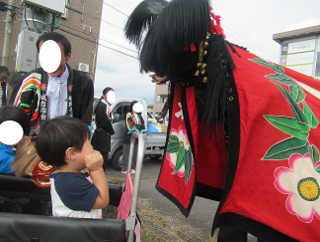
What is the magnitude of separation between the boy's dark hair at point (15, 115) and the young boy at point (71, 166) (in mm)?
594

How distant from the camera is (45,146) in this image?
1133 mm

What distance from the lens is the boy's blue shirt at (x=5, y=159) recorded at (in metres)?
1.60

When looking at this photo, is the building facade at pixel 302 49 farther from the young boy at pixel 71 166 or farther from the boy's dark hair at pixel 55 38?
the young boy at pixel 71 166

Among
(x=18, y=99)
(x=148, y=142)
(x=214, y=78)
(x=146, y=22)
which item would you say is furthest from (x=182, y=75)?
(x=148, y=142)

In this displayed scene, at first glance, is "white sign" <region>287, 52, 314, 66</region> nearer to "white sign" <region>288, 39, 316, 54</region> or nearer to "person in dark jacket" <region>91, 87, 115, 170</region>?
"white sign" <region>288, 39, 316, 54</region>

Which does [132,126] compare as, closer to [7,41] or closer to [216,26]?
[7,41]

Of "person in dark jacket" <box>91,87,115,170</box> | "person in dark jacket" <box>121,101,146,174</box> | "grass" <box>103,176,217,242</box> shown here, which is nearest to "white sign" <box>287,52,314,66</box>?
"person in dark jacket" <box>121,101,146,174</box>

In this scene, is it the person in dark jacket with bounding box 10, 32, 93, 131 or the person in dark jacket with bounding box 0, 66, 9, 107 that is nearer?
the person in dark jacket with bounding box 10, 32, 93, 131

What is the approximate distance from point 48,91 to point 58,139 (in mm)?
760

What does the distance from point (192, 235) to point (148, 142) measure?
10.3 ft

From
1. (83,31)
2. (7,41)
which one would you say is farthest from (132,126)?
(83,31)

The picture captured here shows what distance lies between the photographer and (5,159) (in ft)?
5.25

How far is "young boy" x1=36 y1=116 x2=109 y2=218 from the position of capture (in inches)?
43.9

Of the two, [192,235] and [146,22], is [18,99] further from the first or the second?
[192,235]
